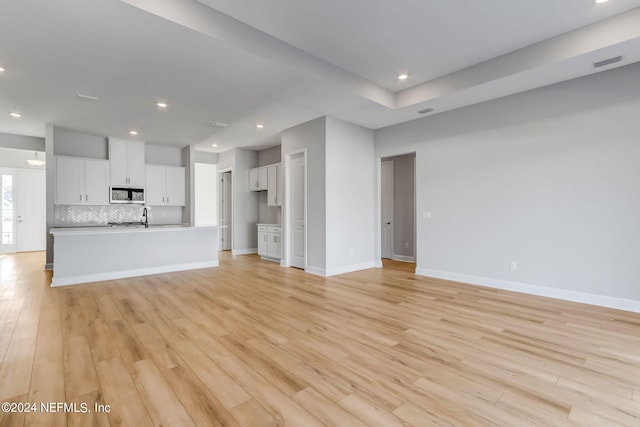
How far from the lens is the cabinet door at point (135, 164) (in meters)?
7.01

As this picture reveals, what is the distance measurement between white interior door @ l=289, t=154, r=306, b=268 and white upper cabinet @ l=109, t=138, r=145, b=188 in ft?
12.7

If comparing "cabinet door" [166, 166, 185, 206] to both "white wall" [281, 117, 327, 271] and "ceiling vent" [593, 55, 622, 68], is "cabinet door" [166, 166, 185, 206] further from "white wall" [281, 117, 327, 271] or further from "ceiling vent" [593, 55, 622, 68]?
"ceiling vent" [593, 55, 622, 68]

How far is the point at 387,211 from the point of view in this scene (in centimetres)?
763

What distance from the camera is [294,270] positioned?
19.5ft

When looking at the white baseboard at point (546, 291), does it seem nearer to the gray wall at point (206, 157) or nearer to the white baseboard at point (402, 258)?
the white baseboard at point (402, 258)

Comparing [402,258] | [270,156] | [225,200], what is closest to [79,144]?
[225,200]

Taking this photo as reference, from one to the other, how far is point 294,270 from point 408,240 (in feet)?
9.80

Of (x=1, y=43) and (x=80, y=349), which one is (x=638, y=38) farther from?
(x=1, y=43)

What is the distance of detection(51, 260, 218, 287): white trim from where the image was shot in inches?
187

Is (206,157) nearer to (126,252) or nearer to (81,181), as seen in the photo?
(81,181)

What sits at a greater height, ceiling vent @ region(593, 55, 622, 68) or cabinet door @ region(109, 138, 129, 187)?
ceiling vent @ region(593, 55, 622, 68)

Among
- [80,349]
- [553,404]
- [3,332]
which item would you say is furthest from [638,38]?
[3,332]

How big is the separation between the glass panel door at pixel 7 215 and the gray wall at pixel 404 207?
10661 millimetres

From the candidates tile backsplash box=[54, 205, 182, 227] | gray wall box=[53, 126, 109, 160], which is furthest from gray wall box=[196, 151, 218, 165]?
gray wall box=[53, 126, 109, 160]
